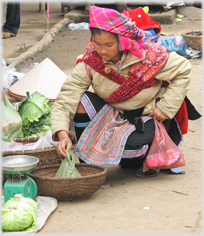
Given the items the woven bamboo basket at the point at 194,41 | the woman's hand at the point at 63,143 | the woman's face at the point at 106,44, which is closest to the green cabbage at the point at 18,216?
the woman's hand at the point at 63,143

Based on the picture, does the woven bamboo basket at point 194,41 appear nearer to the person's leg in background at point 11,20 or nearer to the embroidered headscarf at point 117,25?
the person's leg in background at point 11,20

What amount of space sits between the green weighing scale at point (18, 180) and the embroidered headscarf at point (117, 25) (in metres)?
0.99

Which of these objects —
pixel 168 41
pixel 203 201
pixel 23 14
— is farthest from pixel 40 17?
pixel 203 201

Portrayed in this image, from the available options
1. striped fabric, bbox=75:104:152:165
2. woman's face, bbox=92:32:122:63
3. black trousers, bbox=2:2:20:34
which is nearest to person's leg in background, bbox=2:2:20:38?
black trousers, bbox=2:2:20:34

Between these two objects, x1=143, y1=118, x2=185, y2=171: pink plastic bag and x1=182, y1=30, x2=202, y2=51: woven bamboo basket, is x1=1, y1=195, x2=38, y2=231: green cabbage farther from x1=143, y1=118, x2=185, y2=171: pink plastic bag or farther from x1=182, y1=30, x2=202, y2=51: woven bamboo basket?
x1=182, y1=30, x2=202, y2=51: woven bamboo basket

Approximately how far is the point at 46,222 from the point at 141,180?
3.09 ft

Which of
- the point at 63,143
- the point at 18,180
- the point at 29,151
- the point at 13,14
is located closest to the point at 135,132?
the point at 63,143

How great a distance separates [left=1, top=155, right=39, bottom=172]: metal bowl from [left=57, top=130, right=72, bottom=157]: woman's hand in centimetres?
19

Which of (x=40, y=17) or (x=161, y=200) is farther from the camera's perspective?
(x=40, y=17)

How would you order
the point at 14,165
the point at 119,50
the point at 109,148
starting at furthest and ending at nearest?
the point at 109,148 < the point at 119,50 < the point at 14,165

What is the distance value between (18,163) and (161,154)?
3.41ft

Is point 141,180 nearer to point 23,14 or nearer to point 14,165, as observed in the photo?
point 14,165

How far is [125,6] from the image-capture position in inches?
395

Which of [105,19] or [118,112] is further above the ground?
[105,19]
